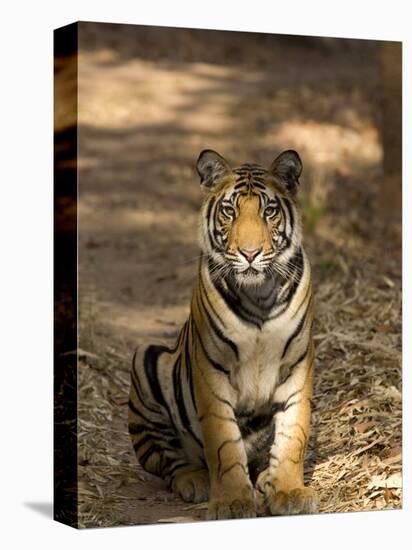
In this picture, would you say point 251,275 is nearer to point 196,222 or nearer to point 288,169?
point 288,169

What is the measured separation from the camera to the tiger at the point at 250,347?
529cm

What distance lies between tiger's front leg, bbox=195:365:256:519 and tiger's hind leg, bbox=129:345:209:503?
0.14 m

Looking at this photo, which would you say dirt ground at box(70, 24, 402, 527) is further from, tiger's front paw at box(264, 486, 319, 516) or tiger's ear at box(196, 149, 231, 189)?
tiger's ear at box(196, 149, 231, 189)

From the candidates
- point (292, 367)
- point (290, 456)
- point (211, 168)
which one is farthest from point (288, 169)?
point (290, 456)

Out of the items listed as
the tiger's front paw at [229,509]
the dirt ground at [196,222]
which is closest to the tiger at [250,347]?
the tiger's front paw at [229,509]

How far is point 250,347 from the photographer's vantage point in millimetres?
5332

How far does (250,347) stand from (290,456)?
49 centimetres

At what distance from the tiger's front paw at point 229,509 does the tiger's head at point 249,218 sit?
0.91 m

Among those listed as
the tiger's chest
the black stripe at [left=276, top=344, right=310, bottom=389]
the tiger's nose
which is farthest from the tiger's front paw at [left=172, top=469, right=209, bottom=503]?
the tiger's nose

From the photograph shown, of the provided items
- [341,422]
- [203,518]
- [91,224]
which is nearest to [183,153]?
[91,224]

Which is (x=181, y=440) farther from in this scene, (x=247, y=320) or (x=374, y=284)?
(x=374, y=284)

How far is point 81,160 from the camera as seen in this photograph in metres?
11.5

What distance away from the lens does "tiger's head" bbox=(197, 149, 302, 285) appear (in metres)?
5.31

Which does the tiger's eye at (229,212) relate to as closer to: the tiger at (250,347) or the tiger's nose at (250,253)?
the tiger at (250,347)
